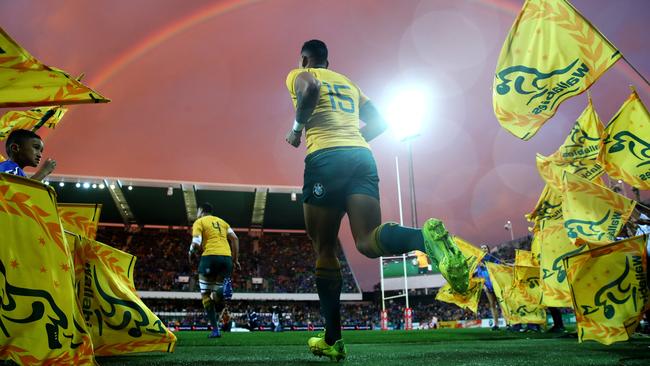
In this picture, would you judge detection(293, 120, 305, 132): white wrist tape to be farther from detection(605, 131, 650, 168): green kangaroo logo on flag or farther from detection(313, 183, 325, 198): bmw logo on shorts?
detection(605, 131, 650, 168): green kangaroo logo on flag

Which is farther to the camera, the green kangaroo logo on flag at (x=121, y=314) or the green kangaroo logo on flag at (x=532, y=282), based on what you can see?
the green kangaroo logo on flag at (x=532, y=282)

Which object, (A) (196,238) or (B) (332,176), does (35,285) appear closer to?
(B) (332,176)

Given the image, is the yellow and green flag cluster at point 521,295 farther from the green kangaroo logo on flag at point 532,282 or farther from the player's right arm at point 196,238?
the player's right arm at point 196,238

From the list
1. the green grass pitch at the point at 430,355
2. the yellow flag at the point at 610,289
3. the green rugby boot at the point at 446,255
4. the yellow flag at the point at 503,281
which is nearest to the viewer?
the green rugby boot at the point at 446,255

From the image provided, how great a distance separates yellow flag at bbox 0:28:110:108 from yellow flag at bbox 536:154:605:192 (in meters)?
6.32

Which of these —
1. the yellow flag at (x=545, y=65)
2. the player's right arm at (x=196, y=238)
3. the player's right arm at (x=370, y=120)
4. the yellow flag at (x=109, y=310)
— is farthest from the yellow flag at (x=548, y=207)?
the yellow flag at (x=109, y=310)

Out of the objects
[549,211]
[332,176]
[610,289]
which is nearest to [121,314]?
[332,176]

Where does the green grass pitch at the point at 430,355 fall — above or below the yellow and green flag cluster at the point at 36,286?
below

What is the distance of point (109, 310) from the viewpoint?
3.46 m

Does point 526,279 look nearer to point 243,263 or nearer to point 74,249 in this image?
point 74,249

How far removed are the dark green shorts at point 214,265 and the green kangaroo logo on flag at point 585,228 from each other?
570cm

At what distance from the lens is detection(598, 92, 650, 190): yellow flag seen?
4.91m

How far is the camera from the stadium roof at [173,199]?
1054 inches

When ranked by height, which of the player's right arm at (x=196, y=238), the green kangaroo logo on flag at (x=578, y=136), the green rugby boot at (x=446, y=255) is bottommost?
the green rugby boot at (x=446, y=255)
